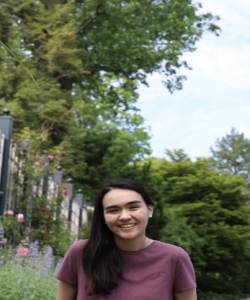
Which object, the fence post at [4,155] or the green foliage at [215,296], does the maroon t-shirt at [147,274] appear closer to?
the fence post at [4,155]

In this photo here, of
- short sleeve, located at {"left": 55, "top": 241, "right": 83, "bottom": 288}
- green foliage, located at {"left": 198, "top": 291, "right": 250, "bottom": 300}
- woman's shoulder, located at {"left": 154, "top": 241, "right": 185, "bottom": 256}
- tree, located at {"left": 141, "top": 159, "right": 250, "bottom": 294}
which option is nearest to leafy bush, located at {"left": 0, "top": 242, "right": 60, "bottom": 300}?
short sleeve, located at {"left": 55, "top": 241, "right": 83, "bottom": 288}

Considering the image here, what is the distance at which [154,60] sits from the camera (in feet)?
70.7

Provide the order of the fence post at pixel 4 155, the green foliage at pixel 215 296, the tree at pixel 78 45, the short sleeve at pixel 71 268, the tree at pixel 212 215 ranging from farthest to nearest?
the tree at pixel 78 45, the tree at pixel 212 215, the green foliage at pixel 215 296, the fence post at pixel 4 155, the short sleeve at pixel 71 268

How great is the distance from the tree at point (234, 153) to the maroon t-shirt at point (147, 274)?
181 ft

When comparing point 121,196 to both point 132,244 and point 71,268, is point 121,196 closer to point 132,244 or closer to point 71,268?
point 132,244

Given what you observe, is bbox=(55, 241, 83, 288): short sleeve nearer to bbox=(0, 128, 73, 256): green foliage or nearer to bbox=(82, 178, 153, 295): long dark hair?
bbox=(82, 178, 153, 295): long dark hair

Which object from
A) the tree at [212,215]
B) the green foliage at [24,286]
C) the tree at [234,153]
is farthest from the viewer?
the tree at [234,153]

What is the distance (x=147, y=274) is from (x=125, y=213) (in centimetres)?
21

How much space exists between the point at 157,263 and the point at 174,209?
41.6 ft

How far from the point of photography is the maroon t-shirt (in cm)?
203

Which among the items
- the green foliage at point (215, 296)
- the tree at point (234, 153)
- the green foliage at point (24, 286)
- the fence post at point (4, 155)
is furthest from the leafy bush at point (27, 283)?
the tree at point (234, 153)

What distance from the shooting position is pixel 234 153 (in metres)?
58.9

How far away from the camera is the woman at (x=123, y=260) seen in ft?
6.64

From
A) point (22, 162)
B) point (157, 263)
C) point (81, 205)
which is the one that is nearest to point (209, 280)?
point (81, 205)
